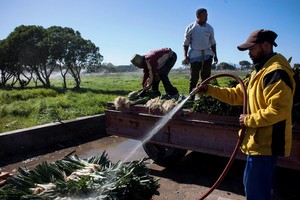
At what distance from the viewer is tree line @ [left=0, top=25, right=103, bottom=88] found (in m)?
28.0

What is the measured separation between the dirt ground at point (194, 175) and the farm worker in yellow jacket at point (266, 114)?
1.57 metres

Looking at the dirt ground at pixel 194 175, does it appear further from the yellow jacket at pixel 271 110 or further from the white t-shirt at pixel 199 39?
the white t-shirt at pixel 199 39

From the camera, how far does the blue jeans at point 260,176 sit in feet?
9.93

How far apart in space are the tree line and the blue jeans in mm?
26904

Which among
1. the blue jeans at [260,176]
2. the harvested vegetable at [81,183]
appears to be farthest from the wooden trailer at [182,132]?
the harvested vegetable at [81,183]

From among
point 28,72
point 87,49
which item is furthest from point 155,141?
point 28,72

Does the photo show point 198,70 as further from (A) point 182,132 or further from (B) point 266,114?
(B) point 266,114

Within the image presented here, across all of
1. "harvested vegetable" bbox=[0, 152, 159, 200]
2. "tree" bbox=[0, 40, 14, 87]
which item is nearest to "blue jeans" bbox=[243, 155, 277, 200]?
"harvested vegetable" bbox=[0, 152, 159, 200]

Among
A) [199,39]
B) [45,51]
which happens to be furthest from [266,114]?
[45,51]

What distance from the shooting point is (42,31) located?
94.8 feet

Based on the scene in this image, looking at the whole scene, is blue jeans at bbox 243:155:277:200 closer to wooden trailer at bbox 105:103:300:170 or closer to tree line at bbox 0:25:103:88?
wooden trailer at bbox 105:103:300:170

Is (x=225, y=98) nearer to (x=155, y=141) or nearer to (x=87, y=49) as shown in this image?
(x=155, y=141)

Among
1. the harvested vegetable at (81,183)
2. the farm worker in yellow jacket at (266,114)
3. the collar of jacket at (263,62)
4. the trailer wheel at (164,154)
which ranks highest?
the collar of jacket at (263,62)

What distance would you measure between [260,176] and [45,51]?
2775cm
